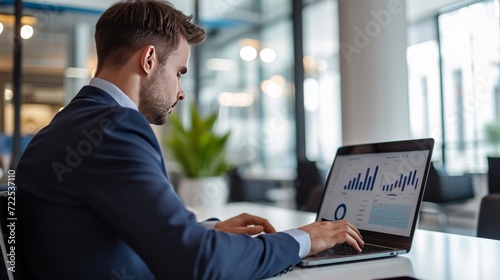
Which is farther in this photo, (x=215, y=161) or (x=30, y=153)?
(x=215, y=161)

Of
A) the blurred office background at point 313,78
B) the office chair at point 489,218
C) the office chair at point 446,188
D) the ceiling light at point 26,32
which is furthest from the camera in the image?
the ceiling light at point 26,32

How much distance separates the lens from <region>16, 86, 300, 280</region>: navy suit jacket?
34.9 inches

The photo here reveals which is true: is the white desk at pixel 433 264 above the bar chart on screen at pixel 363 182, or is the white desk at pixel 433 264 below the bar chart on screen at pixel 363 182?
below

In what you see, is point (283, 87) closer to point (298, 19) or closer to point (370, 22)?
point (298, 19)

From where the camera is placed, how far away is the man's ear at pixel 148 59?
1.19m

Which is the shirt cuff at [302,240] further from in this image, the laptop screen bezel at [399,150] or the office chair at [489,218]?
the office chair at [489,218]

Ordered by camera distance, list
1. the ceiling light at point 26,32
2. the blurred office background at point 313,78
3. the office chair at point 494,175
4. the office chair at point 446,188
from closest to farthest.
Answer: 1. the office chair at point 494,175
2. the blurred office background at point 313,78
3. the office chair at point 446,188
4. the ceiling light at point 26,32

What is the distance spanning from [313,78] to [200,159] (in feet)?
9.78

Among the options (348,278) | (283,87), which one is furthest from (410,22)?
(348,278)

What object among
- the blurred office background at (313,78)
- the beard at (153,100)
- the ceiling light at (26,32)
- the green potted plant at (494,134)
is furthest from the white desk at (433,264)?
the ceiling light at (26,32)

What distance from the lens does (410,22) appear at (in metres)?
7.25

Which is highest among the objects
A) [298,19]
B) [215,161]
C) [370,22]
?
[298,19]

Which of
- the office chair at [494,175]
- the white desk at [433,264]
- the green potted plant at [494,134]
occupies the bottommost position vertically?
the white desk at [433,264]

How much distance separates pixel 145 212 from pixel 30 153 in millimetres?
410
